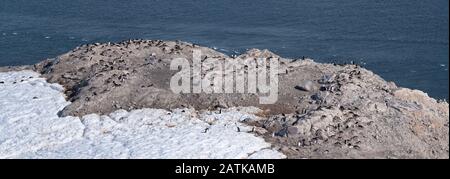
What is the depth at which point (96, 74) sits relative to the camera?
4622 cm

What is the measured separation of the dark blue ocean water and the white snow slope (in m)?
41.4

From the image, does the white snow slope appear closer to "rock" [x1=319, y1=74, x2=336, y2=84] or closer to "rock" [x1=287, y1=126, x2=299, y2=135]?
"rock" [x1=287, y1=126, x2=299, y2=135]

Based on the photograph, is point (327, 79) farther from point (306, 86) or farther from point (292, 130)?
point (292, 130)

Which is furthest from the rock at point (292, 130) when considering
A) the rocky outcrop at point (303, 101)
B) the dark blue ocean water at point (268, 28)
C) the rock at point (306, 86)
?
the dark blue ocean water at point (268, 28)

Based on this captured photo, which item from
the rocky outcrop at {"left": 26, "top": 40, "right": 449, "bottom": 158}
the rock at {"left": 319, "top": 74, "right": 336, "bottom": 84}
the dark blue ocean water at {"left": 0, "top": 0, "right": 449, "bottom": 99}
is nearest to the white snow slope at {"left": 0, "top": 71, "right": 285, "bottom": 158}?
the rocky outcrop at {"left": 26, "top": 40, "right": 449, "bottom": 158}

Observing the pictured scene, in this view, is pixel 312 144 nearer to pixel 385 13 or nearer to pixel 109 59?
pixel 109 59

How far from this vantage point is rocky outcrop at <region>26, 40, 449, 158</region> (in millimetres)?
35625

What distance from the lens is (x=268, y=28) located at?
99938 mm

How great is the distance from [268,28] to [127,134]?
213ft

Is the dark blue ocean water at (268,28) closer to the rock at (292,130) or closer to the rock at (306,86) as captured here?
the rock at (306,86)
